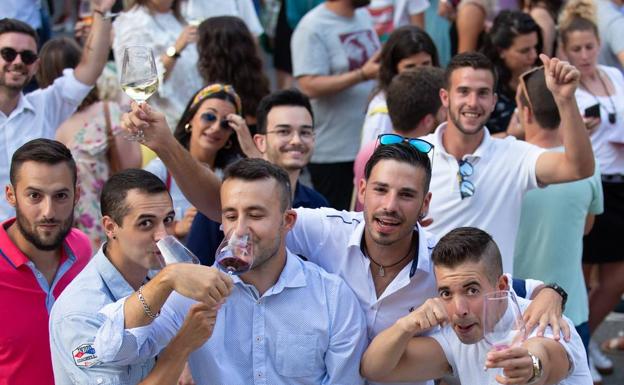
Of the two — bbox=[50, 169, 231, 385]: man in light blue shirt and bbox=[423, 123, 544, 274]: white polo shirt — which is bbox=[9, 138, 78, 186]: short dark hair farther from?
bbox=[423, 123, 544, 274]: white polo shirt

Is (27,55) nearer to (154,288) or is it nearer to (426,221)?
(426,221)

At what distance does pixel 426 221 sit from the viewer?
16.8 feet

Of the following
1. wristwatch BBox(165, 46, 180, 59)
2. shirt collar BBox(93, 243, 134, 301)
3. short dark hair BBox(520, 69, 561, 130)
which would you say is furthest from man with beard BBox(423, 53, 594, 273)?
wristwatch BBox(165, 46, 180, 59)

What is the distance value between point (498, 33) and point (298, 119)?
2412mm

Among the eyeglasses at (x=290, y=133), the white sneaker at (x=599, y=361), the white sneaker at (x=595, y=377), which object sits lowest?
the white sneaker at (x=595, y=377)

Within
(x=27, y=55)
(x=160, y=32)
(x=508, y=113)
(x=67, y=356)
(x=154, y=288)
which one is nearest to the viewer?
(x=154, y=288)

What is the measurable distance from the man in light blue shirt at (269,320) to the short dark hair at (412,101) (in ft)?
6.78

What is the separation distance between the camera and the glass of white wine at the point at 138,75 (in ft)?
14.3

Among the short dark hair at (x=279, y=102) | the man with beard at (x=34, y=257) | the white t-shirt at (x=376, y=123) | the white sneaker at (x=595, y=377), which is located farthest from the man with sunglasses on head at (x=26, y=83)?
the white sneaker at (x=595, y=377)

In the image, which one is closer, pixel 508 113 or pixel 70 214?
pixel 70 214

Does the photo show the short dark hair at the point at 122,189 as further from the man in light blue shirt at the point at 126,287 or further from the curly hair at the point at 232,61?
the curly hair at the point at 232,61

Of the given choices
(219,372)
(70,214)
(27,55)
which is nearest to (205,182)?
(70,214)

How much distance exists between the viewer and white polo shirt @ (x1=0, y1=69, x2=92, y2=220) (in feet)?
19.8

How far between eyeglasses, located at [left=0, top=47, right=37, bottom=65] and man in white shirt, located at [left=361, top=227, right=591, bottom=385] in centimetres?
317
